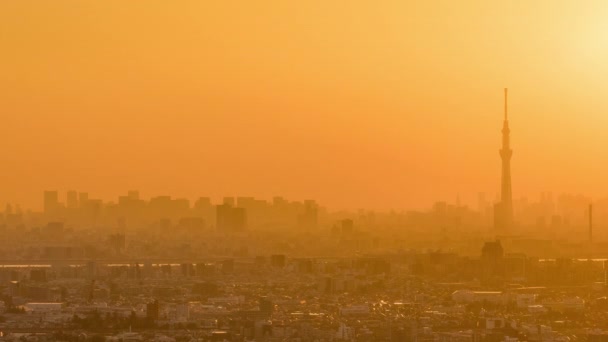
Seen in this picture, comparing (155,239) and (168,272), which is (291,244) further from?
(168,272)

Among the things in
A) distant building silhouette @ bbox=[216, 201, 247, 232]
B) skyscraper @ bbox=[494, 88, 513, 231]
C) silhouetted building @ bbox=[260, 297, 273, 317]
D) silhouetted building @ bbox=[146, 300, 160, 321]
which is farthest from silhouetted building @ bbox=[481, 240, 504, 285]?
distant building silhouette @ bbox=[216, 201, 247, 232]

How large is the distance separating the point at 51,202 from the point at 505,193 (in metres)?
16.6

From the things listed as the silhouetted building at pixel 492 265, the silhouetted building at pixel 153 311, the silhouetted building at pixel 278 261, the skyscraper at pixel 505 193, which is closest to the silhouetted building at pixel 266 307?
the silhouetted building at pixel 153 311

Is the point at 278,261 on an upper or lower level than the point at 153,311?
upper

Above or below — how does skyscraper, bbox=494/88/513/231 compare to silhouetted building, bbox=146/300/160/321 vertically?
above

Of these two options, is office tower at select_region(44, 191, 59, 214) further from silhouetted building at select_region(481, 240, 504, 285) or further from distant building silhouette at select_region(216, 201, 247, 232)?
silhouetted building at select_region(481, 240, 504, 285)

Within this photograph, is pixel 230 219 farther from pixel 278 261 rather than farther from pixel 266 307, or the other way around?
pixel 266 307

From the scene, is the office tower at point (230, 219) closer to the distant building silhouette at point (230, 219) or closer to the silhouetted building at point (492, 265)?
the distant building silhouette at point (230, 219)

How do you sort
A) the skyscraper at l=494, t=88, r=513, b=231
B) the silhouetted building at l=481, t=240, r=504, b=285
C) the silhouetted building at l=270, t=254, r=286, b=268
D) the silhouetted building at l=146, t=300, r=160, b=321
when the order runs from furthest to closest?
the skyscraper at l=494, t=88, r=513, b=231, the silhouetted building at l=270, t=254, r=286, b=268, the silhouetted building at l=481, t=240, r=504, b=285, the silhouetted building at l=146, t=300, r=160, b=321

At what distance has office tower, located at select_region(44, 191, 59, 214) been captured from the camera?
69438mm

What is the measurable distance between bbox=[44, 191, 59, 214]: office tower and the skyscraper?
16.1 meters

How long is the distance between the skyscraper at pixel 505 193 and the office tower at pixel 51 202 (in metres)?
16.1

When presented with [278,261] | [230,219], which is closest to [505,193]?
[230,219]

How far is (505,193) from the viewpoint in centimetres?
6694
